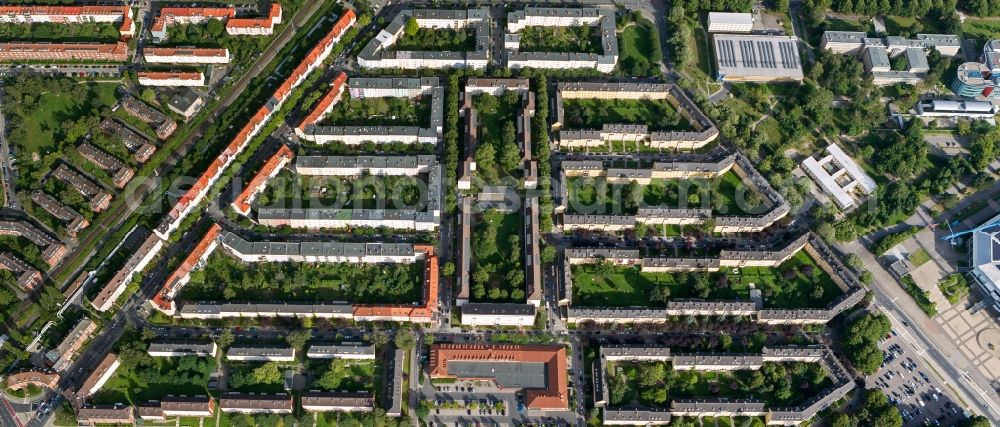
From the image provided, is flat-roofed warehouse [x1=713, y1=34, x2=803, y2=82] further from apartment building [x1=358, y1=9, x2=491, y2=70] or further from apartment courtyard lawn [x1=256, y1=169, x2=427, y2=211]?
apartment courtyard lawn [x1=256, y1=169, x2=427, y2=211]

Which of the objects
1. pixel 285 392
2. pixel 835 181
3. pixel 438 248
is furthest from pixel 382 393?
pixel 835 181

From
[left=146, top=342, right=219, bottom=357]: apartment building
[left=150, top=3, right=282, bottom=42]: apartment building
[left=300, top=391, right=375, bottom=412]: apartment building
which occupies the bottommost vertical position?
[left=300, top=391, right=375, bottom=412]: apartment building

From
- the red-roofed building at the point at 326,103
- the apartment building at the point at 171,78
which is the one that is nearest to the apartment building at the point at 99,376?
the red-roofed building at the point at 326,103

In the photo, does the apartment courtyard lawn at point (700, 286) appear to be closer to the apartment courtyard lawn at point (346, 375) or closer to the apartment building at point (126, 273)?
the apartment courtyard lawn at point (346, 375)

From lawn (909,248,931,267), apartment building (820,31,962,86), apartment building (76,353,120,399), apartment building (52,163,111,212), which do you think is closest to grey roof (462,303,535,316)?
apartment building (76,353,120,399)

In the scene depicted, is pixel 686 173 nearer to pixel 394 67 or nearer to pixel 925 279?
pixel 925 279

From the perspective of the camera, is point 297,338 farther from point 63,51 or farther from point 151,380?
point 63,51
